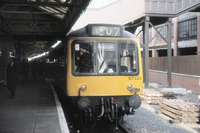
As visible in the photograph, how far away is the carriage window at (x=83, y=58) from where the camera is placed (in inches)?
295

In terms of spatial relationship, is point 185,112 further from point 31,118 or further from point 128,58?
point 31,118

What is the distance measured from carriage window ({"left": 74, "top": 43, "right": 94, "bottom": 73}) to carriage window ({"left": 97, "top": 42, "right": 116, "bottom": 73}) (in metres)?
0.23

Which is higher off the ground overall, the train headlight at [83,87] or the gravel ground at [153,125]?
the train headlight at [83,87]

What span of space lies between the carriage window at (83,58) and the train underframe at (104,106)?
835 mm

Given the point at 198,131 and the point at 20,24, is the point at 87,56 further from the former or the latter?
the point at 20,24

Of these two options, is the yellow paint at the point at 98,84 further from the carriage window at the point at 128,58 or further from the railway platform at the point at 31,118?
the railway platform at the point at 31,118

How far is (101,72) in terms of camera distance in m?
7.52

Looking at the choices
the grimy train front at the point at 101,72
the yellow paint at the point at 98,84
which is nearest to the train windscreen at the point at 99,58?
the grimy train front at the point at 101,72

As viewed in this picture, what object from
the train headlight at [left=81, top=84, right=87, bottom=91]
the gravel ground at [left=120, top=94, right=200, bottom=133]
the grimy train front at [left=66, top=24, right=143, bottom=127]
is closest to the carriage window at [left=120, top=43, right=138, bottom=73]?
the grimy train front at [left=66, top=24, right=143, bottom=127]

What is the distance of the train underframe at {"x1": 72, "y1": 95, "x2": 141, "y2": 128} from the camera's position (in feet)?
23.8

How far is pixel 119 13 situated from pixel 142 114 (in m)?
13.4

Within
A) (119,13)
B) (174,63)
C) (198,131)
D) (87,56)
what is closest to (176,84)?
(174,63)

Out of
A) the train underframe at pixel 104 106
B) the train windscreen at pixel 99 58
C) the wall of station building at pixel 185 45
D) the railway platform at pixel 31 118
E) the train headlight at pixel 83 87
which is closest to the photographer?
the railway platform at pixel 31 118

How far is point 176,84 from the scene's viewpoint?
1870 cm
